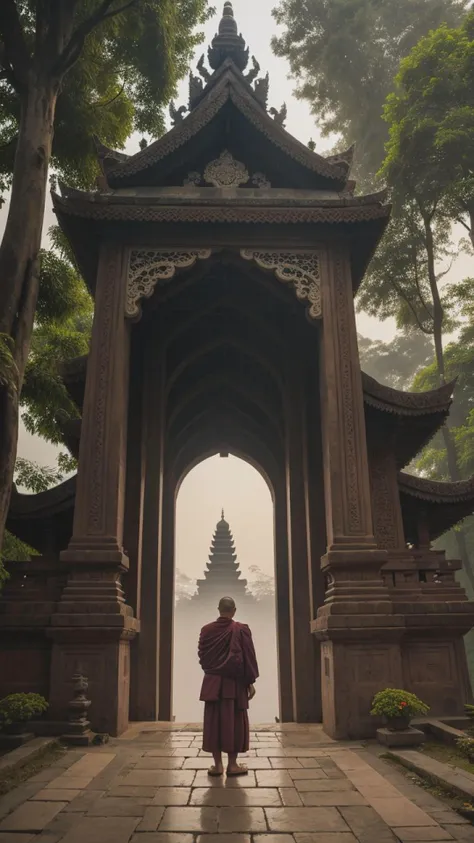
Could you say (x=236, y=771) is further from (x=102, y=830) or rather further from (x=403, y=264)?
(x=403, y=264)

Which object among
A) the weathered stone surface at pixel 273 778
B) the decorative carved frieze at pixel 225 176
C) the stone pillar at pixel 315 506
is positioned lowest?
the weathered stone surface at pixel 273 778

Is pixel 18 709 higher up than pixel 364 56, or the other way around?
pixel 364 56

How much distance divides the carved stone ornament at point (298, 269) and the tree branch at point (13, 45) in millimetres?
3703

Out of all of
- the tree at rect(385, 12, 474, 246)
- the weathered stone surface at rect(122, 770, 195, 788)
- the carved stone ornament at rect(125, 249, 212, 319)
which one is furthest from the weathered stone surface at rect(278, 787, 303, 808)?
the tree at rect(385, 12, 474, 246)

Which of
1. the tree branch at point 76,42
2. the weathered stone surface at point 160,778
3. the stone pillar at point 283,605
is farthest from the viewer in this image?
the stone pillar at point 283,605

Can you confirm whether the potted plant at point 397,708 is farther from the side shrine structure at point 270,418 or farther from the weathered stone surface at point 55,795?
the weathered stone surface at point 55,795

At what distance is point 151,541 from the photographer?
35.2 ft

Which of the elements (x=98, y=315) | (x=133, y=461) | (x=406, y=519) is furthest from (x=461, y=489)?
(x=98, y=315)

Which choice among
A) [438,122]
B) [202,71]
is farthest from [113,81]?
[438,122]

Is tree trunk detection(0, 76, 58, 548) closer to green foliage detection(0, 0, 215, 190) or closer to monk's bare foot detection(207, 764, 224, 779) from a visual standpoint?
green foliage detection(0, 0, 215, 190)

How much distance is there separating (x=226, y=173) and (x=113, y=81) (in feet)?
13.2

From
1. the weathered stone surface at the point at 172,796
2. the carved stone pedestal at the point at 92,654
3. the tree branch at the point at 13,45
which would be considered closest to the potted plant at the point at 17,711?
the carved stone pedestal at the point at 92,654

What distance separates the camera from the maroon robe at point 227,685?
5652 mm

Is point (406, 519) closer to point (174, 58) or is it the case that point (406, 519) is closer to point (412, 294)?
point (174, 58)
